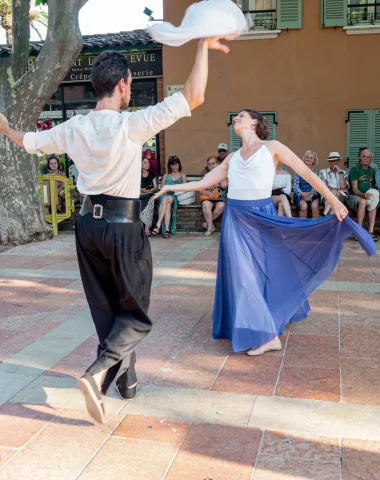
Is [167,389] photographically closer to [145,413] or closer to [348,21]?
[145,413]

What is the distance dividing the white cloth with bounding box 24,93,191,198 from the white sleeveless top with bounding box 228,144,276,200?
167cm

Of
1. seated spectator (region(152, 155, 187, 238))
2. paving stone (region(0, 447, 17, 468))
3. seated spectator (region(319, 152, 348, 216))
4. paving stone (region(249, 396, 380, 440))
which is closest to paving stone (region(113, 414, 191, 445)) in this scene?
paving stone (region(249, 396, 380, 440))

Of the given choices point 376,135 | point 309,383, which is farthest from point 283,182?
point 309,383

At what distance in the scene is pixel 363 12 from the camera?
13.0m

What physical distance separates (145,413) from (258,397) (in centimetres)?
74

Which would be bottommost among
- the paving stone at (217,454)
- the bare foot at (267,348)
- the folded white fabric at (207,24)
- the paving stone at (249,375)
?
the paving stone at (249,375)

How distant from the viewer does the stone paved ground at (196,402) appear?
9.97ft

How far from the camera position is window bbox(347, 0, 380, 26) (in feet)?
42.3

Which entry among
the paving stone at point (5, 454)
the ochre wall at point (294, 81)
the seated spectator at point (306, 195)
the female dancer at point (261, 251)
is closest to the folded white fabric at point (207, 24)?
the female dancer at point (261, 251)

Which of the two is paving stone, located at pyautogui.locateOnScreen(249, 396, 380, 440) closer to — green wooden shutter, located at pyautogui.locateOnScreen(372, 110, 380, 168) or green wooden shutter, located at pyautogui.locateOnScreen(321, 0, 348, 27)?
green wooden shutter, located at pyautogui.locateOnScreen(372, 110, 380, 168)

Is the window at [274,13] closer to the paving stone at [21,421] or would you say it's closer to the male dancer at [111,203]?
the male dancer at [111,203]

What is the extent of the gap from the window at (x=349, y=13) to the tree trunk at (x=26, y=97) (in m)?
5.48

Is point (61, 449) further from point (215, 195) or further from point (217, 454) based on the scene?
point (215, 195)

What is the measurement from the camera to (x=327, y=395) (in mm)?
3855
